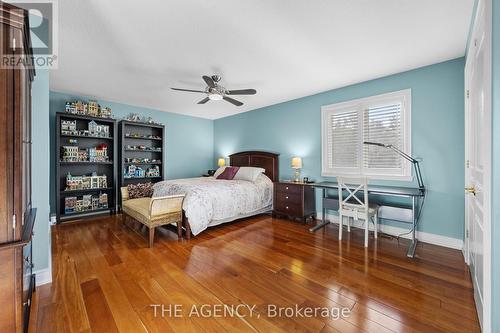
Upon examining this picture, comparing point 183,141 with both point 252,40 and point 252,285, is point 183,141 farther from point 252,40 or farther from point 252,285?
point 252,285

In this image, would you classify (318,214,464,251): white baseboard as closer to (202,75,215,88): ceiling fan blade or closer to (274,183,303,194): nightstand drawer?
(274,183,303,194): nightstand drawer

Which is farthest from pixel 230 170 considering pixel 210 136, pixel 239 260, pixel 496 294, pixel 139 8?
pixel 496 294

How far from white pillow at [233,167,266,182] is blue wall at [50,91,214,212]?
6.59 ft

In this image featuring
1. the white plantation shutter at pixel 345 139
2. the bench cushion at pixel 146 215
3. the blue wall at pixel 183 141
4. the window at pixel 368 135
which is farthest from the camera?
the blue wall at pixel 183 141

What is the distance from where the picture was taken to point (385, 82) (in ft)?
10.9

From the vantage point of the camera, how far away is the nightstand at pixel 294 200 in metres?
3.85

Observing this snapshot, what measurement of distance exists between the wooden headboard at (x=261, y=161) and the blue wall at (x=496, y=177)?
3.70 metres

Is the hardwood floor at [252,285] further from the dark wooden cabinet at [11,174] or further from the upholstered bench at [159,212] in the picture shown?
the dark wooden cabinet at [11,174]

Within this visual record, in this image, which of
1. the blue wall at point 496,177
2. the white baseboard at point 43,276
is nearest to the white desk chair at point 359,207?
the blue wall at point 496,177

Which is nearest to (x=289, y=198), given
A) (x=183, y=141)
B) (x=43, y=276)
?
(x=43, y=276)

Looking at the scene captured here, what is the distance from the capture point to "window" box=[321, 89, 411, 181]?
10.4ft

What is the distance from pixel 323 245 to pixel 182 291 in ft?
6.15

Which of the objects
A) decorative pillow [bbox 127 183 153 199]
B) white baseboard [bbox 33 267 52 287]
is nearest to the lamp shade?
decorative pillow [bbox 127 183 153 199]

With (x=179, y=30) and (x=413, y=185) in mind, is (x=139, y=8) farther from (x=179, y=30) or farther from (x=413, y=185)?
(x=413, y=185)
